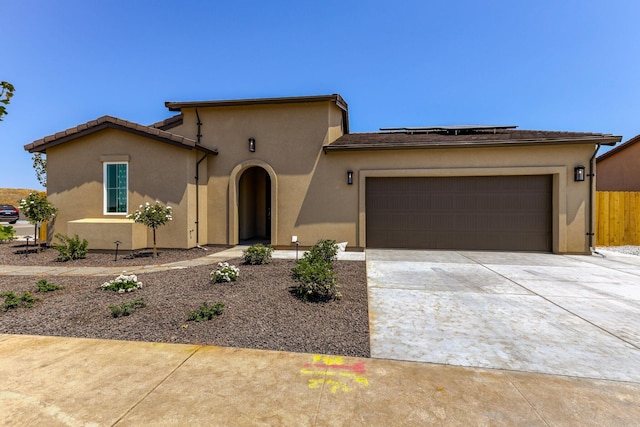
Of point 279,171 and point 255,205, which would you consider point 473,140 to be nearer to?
point 279,171

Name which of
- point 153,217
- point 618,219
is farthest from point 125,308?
point 618,219

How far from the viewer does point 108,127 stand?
9484 mm

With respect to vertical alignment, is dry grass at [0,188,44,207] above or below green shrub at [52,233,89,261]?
above

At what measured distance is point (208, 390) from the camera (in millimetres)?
2369

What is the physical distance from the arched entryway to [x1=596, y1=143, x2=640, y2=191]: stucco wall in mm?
18531

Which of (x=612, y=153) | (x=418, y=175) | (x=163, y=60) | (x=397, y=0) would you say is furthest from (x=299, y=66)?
(x=612, y=153)

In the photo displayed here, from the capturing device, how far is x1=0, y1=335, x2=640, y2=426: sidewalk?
205 cm

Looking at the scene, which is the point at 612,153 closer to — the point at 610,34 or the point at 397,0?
the point at 610,34

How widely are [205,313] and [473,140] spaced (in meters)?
9.50

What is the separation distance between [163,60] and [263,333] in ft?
42.3

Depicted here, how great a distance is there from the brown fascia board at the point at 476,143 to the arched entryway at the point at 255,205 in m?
3.98

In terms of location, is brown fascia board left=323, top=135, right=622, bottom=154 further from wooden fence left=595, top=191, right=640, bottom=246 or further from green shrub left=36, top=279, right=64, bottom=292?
green shrub left=36, top=279, right=64, bottom=292

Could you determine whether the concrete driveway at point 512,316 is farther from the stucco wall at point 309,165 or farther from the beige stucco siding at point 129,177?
the beige stucco siding at point 129,177

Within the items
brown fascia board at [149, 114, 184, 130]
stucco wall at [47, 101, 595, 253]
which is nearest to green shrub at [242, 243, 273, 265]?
stucco wall at [47, 101, 595, 253]
